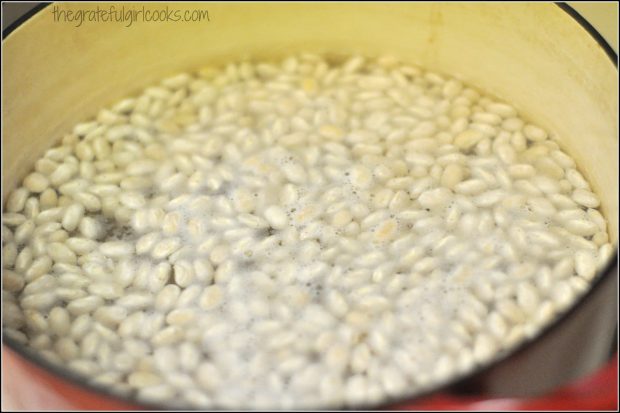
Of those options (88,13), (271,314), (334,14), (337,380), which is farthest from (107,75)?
(337,380)

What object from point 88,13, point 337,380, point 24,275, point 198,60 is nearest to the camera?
point 337,380

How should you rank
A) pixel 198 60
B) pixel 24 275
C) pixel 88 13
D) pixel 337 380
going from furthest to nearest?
pixel 198 60 → pixel 88 13 → pixel 24 275 → pixel 337 380

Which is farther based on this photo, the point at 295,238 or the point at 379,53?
the point at 379,53

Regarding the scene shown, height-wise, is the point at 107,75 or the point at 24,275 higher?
the point at 107,75

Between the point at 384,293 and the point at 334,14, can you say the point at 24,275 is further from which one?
the point at 334,14
